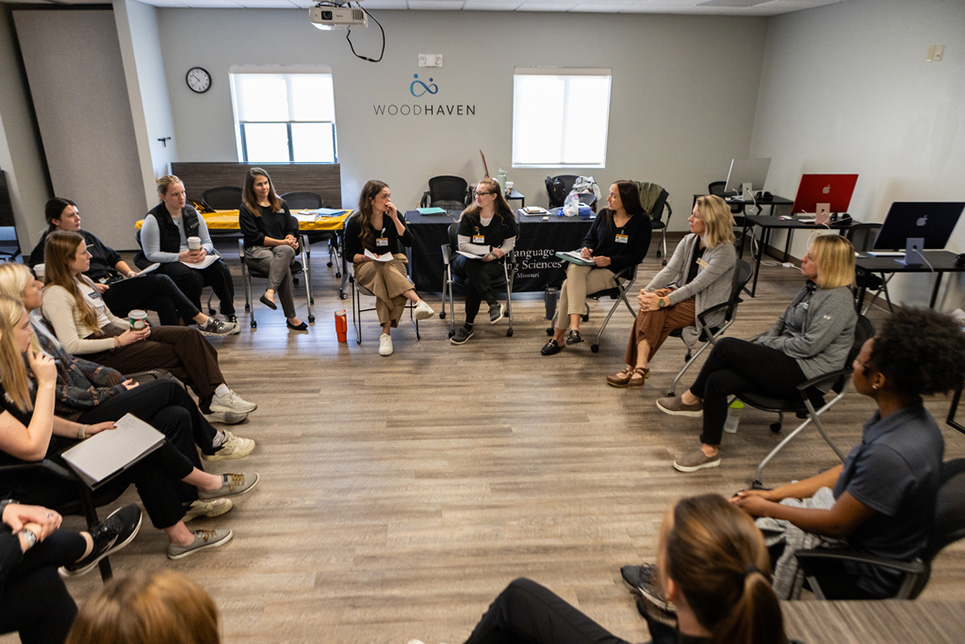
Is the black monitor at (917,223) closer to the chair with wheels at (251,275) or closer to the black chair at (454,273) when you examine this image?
the black chair at (454,273)

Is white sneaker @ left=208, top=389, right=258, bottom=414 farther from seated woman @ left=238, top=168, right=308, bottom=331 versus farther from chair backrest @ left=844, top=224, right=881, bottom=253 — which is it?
chair backrest @ left=844, top=224, right=881, bottom=253

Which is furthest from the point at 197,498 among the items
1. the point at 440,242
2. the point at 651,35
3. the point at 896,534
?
the point at 651,35

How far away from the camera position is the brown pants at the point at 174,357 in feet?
10.6

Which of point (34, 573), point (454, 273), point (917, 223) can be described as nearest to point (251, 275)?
point (454, 273)

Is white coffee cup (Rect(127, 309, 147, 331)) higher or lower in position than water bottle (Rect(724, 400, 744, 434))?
higher

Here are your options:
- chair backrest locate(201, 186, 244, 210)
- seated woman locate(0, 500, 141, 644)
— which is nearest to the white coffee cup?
seated woman locate(0, 500, 141, 644)

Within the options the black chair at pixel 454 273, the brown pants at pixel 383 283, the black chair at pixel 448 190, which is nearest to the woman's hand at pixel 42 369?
the brown pants at pixel 383 283

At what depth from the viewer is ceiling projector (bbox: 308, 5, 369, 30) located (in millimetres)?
5035

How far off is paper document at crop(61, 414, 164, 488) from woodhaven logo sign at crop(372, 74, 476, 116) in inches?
264

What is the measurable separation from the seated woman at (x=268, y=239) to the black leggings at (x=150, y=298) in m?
0.85

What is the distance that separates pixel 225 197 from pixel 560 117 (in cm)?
481

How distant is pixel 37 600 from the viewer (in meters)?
1.75

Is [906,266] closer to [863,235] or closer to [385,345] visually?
[863,235]

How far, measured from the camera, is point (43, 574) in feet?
5.90
